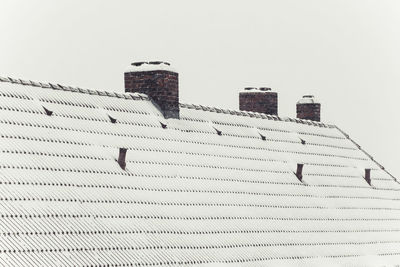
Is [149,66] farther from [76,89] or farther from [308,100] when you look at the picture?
[308,100]

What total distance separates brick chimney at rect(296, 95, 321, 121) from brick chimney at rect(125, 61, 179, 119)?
7.35 m

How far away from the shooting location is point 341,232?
86.1 feet

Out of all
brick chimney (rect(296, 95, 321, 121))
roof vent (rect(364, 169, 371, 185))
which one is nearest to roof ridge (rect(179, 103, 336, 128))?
brick chimney (rect(296, 95, 321, 121))

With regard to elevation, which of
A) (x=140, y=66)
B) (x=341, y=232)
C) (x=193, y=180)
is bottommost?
(x=341, y=232)

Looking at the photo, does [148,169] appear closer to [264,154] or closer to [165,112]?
[165,112]

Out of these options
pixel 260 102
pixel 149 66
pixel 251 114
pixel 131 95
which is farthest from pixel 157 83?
pixel 260 102

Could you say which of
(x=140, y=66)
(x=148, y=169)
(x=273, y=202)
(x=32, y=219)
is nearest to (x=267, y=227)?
(x=273, y=202)

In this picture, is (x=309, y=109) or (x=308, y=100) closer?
(x=309, y=109)

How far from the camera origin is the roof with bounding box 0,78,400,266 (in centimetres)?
1936

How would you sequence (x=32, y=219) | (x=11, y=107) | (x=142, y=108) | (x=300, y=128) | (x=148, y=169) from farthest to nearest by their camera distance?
(x=300, y=128) < (x=142, y=108) < (x=148, y=169) < (x=11, y=107) < (x=32, y=219)

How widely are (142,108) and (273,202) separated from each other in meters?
3.35

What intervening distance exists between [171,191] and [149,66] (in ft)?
14.0

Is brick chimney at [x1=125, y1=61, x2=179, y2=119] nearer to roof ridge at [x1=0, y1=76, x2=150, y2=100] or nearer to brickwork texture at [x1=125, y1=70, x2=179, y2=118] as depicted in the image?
brickwork texture at [x1=125, y1=70, x2=179, y2=118]

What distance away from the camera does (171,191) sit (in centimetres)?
2259
